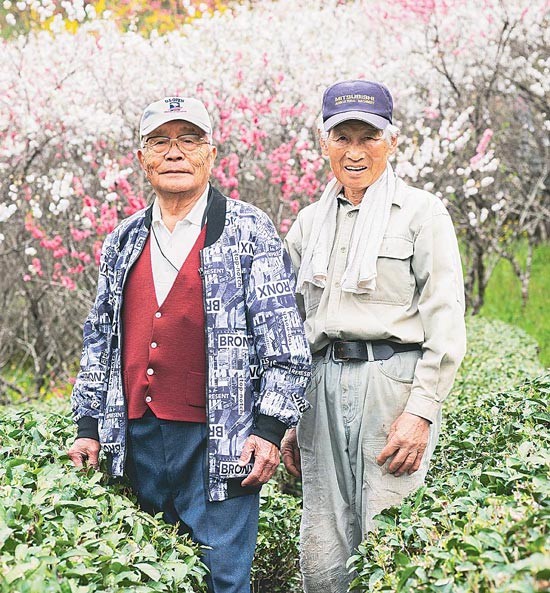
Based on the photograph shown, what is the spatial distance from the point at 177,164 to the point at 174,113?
171 millimetres

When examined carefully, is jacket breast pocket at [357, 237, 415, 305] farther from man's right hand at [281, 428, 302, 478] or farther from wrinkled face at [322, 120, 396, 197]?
man's right hand at [281, 428, 302, 478]

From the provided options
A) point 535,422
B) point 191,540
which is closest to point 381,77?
point 535,422

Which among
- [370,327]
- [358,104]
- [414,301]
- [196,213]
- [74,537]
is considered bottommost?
[74,537]

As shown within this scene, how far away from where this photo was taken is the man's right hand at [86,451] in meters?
3.29

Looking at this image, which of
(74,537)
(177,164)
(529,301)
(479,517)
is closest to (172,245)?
(177,164)

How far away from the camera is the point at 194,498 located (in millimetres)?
3145

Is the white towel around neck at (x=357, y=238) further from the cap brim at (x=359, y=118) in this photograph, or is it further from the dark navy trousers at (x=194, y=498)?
the dark navy trousers at (x=194, y=498)

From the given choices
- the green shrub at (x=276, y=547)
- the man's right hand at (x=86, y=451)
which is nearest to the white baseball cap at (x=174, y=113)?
the man's right hand at (x=86, y=451)

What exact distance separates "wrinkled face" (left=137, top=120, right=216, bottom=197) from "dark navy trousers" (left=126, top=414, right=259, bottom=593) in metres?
0.80

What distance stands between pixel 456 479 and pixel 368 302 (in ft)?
2.19

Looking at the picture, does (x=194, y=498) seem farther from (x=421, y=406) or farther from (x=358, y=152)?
(x=358, y=152)

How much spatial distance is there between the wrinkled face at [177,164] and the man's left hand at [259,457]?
884mm

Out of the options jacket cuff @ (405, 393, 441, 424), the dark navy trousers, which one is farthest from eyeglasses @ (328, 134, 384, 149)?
the dark navy trousers

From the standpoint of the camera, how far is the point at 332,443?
3.34 m
